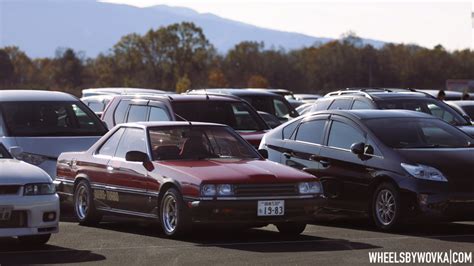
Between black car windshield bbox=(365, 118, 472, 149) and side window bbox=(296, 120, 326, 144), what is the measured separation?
2.68ft

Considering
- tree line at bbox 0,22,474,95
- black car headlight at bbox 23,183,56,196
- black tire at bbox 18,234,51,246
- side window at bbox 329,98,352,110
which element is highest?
side window at bbox 329,98,352,110

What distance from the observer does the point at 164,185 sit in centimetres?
1203

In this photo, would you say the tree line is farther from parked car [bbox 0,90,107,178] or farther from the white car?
the white car

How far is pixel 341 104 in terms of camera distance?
18406 mm

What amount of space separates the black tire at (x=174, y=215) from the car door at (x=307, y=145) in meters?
2.63

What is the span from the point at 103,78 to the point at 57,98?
93.7 metres

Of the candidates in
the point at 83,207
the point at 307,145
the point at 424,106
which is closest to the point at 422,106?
the point at 424,106

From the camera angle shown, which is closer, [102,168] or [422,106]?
[102,168]

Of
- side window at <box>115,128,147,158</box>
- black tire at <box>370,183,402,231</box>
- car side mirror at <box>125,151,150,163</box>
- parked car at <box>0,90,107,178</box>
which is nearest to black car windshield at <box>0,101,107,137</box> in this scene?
parked car at <box>0,90,107,178</box>

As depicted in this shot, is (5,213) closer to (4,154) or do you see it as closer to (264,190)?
(4,154)

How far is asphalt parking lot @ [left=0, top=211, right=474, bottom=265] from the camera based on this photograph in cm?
1026

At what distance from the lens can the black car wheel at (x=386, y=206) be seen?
12.5 meters

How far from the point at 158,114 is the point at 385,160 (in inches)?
229

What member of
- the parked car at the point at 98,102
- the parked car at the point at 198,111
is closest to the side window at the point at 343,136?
the parked car at the point at 198,111
